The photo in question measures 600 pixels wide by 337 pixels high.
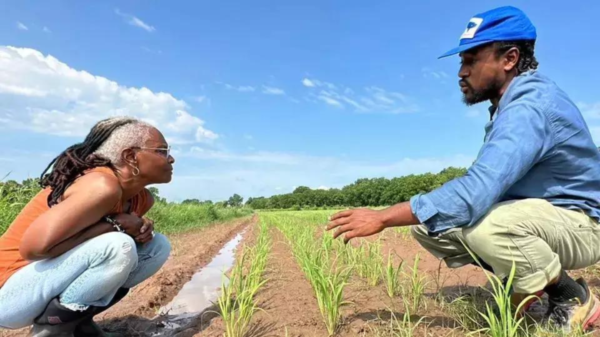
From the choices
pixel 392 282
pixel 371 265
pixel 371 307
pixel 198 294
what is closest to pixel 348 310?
pixel 371 307

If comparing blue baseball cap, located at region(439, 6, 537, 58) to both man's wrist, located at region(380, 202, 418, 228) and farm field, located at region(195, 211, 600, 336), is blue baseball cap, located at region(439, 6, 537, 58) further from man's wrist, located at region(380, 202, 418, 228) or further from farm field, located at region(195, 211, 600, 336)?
farm field, located at region(195, 211, 600, 336)

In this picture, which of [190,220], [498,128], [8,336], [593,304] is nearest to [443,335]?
[593,304]

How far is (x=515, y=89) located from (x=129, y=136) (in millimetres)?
1831

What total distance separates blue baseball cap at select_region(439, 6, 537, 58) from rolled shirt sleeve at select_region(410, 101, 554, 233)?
1.28 ft

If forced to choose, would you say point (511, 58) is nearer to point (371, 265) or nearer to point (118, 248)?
point (371, 265)

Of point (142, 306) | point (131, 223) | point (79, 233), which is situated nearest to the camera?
point (79, 233)

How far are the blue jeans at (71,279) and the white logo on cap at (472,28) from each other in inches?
75.6

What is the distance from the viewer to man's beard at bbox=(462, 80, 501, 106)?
2.10m

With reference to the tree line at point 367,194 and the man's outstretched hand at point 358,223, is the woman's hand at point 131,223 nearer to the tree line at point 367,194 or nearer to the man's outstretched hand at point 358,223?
the man's outstretched hand at point 358,223

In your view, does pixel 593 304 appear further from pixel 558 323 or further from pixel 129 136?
pixel 129 136

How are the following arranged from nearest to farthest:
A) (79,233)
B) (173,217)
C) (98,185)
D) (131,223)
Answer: (98,185) < (79,233) < (131,223) < (173,217)

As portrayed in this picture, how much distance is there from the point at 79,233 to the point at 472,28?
2.10m

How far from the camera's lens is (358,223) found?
1.73 meters

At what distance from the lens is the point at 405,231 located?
26.2 ft
